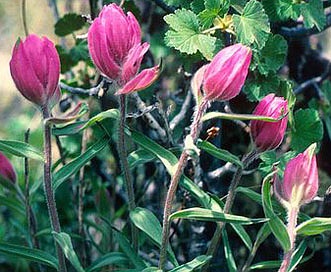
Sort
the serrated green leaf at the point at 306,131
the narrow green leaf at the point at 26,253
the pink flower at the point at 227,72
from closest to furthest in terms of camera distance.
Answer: the pink flower at the point at 227,72, the narrow green leaf at the point at 26,253, the serrated green leaf at the point at 306,131

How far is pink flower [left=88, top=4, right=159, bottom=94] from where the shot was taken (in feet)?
2.47

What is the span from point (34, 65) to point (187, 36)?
20 centimetres

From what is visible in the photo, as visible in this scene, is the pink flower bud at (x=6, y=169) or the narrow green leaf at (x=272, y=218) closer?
the narrow green leaf at (x=272, y=218)

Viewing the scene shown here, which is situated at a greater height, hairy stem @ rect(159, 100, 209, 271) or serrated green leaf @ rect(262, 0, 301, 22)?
serrated green leaf @ rect(262, 0, 301, 22)

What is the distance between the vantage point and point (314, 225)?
79 centimetres

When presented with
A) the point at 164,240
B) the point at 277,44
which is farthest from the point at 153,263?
the point at 277,44

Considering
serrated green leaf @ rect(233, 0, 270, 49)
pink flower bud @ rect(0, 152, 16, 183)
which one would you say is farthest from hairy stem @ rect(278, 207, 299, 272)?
pink flower bud @ rect(0, 152, 16, 183)

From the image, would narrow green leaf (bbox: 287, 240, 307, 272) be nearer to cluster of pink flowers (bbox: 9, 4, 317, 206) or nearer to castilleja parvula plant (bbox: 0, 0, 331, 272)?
castilleja parvula plant (bbox: 0, 0, 331, 272)

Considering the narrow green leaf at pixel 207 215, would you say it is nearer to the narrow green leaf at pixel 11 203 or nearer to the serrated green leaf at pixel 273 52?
the serrated green leaf at pixel 273 52

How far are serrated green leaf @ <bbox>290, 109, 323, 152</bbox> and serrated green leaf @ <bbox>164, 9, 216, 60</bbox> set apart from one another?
0.21 m

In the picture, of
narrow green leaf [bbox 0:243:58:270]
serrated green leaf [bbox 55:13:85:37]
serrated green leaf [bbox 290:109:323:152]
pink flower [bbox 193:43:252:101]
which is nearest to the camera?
pink flower [bbox 193:43:252:101]

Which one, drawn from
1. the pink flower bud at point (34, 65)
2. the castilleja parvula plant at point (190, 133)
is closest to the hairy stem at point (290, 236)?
the castilleja parvula plant at point (190, 133)

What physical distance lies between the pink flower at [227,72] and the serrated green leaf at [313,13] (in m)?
0.20

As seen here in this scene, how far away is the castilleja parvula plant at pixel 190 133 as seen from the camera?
0.76 m
